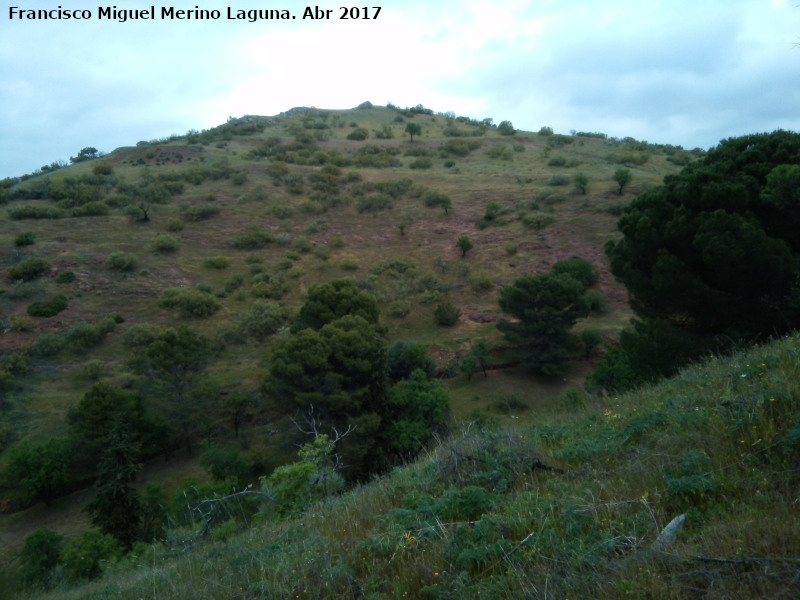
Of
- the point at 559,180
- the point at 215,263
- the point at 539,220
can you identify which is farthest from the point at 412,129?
the point at 215,263

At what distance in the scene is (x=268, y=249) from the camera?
1426 inches

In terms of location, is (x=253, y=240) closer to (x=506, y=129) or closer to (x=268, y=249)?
(x=268, y=249)

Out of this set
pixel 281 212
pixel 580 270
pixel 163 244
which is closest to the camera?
pixel 580 270

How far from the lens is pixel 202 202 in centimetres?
4159

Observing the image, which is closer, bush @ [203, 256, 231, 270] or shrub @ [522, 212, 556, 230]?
bush @ [203, 256, 231, 270]

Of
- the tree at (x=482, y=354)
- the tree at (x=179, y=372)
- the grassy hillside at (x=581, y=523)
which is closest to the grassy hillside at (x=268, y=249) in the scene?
the tree at (x=482, y=354)

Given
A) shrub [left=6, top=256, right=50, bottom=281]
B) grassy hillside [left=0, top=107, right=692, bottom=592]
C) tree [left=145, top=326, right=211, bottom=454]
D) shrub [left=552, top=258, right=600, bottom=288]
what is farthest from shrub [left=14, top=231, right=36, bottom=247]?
shrub [left=552, top=258, right=600, bottom=288]

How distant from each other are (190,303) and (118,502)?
51.5ft

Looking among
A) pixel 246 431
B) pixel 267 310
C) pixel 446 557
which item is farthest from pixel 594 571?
pixel 267 310

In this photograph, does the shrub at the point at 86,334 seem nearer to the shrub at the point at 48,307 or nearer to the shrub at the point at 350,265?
the shrub at the point at 48,307

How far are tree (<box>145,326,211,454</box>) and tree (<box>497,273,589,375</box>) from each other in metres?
13.9

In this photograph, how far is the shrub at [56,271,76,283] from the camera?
29.0 metres

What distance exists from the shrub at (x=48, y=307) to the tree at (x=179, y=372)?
35.9 feet

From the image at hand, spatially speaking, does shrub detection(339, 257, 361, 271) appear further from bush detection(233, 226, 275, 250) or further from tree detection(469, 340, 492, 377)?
tree detection(469, 340, 492, 377)
